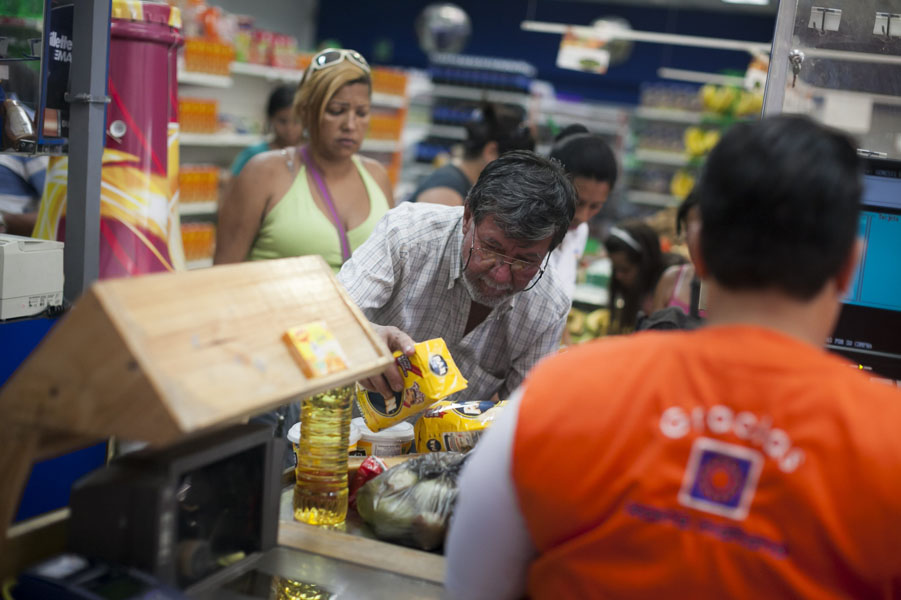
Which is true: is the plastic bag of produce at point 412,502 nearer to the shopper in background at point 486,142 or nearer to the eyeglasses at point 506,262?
the eyeglasses at point 506,262

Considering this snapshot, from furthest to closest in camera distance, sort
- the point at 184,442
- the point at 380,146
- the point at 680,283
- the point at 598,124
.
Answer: the point at 598,124 < the point at 380,146 < the point at 680,283 < the point at 184,442

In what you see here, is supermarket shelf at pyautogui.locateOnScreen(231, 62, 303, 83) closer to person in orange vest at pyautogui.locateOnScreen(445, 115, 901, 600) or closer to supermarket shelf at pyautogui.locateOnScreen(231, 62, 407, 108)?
supermarket shelf at pyautogui.locateOnScreen(231, 62, 407, 108)

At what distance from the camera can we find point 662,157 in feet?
37.9

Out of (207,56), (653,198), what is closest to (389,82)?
(207,56)

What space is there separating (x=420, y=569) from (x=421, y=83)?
11.3 m

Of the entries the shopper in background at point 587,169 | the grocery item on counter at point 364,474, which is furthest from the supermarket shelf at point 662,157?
the grocery item on counter at point 364,474

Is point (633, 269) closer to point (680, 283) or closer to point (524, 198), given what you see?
point (680, 283)

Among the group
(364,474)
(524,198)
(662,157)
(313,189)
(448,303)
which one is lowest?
(364,474)

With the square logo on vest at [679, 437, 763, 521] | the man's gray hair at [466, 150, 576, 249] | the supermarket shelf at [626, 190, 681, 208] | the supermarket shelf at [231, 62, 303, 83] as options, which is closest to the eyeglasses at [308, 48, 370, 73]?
the man's gray hair at [466, 150, 576, 249]

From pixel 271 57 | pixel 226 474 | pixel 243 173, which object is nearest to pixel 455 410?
pixel 226 474

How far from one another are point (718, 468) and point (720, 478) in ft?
0.04

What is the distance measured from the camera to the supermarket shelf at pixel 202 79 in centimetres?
650

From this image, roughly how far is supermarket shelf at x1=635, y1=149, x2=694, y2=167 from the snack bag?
982 cm

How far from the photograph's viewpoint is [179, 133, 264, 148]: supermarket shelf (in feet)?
22.1
